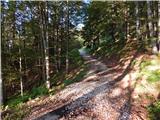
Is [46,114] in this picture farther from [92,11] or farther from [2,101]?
[92,11]

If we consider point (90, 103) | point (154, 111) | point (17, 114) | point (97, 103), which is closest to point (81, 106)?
point (90, 103)

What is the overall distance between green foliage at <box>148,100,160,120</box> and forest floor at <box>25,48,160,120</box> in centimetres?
28

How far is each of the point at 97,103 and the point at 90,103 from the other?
0.35 metres

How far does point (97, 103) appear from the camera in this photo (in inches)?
498

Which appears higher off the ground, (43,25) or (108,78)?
(43,25)

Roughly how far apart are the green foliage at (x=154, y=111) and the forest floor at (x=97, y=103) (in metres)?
0.28

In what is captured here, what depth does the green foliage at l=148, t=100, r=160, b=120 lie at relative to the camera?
480 inches

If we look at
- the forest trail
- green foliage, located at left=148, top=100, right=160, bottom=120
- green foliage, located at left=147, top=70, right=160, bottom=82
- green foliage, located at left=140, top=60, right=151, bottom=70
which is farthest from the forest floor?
green foliage, located at left=140, top=60, right=151, bottom=70

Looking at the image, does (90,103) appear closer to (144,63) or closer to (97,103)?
(97,103)

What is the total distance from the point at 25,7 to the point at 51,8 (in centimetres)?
372

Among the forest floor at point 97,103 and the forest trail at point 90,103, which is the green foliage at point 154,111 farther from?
the forest trail at point 90,103

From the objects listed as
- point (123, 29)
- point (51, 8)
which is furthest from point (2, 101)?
point (123, 29)

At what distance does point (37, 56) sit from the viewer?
2530 cm

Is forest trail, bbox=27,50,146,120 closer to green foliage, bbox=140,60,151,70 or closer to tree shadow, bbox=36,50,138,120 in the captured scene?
tree shadow, bbox=36,50,138,120
